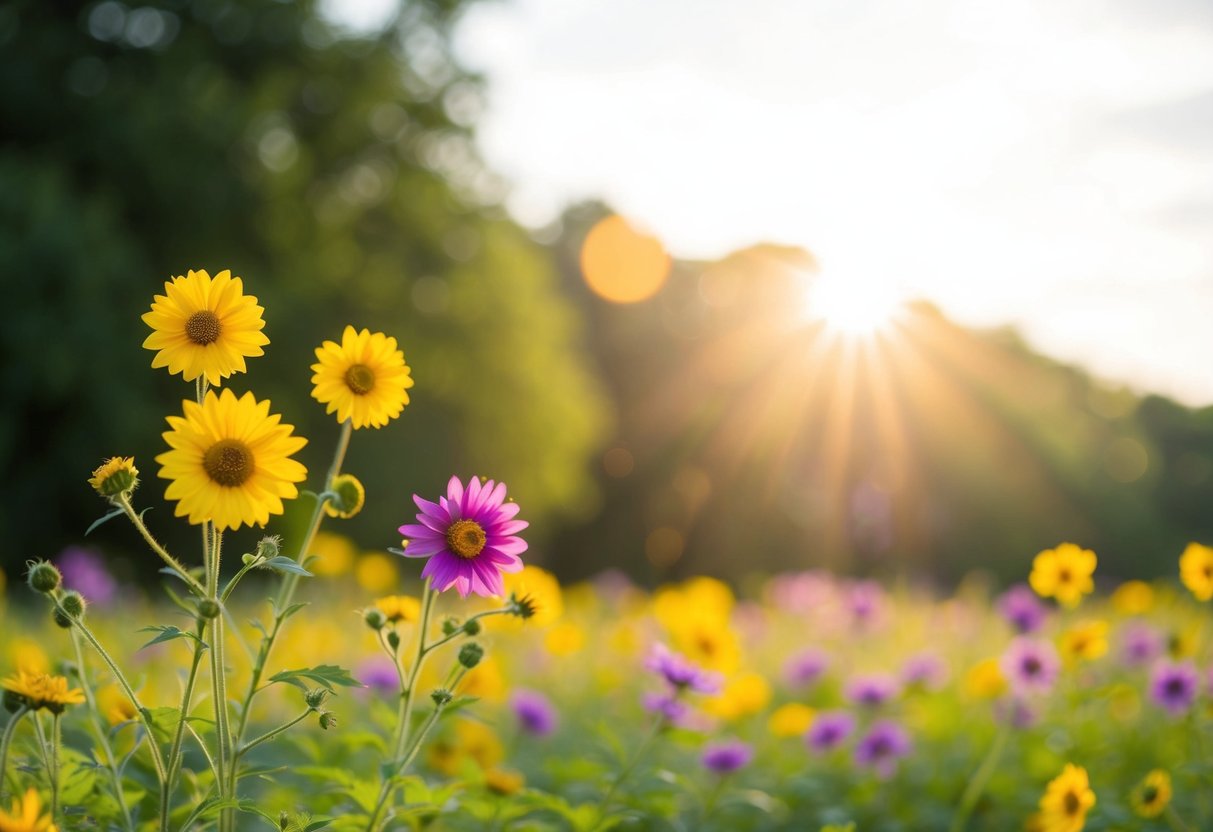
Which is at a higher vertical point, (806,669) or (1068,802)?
(1068,802)

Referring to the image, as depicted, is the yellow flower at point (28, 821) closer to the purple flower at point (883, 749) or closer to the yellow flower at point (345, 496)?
the yellow flower at point (345, 496)

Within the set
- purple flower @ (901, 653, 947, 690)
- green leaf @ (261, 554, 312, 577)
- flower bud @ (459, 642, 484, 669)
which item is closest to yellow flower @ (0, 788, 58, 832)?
green leaf @ (261, 554, 312, 577)

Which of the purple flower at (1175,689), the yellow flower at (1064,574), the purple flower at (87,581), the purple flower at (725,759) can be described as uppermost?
the yellow flower at (1064,574)

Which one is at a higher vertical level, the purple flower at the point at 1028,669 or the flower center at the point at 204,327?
the flower center at the point at 204,327

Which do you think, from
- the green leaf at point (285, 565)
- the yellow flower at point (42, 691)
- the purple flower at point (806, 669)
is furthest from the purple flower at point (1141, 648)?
the yellow flower at point (42, 691)

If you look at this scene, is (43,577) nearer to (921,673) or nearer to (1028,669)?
(1028,669)

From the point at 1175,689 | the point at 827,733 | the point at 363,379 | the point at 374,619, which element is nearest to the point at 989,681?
the point at 1175,689

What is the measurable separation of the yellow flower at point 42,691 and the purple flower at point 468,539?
0.59 meters

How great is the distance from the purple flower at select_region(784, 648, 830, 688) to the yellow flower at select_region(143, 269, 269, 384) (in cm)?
357

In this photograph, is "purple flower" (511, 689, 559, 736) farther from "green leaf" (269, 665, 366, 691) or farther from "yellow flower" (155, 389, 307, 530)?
"yellow flower" (155, 389, 307, 530)

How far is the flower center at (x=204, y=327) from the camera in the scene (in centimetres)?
164

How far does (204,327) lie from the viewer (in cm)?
164

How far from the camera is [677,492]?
21.1 meters

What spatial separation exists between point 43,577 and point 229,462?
412 millimetres
